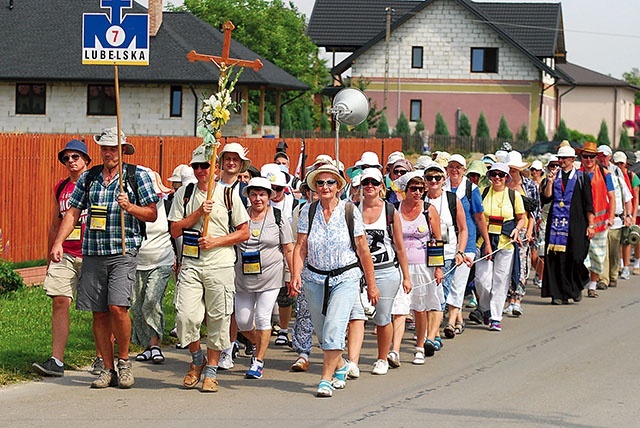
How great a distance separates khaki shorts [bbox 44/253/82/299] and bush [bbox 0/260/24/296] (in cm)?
468

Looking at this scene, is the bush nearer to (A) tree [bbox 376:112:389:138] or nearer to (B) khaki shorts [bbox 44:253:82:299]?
(B) khaki shorts [bbox 44:253:82:299]

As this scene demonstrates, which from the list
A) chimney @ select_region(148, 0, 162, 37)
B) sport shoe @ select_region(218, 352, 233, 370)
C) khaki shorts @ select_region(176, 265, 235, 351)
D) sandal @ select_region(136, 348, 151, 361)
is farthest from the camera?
chimney @ select_region(148, 0, 162, 37)

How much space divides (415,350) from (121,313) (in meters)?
3.22

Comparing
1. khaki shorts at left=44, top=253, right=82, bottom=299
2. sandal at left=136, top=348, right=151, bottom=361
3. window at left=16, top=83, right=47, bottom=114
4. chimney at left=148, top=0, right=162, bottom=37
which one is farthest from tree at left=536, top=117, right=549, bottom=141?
khaki shorts at left=44, top=253, right=82, bottom=299

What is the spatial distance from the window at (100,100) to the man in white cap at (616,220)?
96.1 feet

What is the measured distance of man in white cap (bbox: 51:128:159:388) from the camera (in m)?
10.1

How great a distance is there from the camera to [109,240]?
398 inches

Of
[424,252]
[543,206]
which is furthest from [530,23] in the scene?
Result: [424,252]

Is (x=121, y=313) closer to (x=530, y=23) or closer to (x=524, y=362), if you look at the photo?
(x=524, y=362)

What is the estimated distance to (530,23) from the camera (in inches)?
2963

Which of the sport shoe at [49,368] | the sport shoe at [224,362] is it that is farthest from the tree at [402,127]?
the sport shoe at [49,368]

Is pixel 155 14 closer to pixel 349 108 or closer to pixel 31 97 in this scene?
pixel 31 97

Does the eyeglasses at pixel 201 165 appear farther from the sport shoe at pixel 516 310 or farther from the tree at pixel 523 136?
the tree at pixel 523 136

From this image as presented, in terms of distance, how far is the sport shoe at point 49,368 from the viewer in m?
10.6
